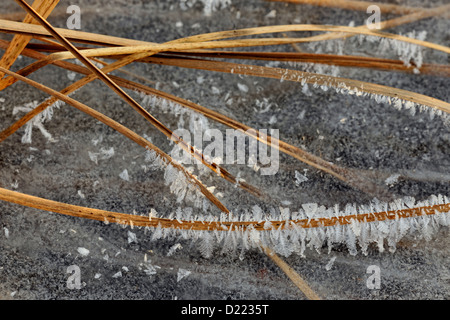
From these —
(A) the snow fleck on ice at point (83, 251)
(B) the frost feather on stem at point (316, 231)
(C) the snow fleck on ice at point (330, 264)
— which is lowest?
(C) the snow fleck on ice at point (330, 264)

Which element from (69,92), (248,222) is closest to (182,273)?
(248,222)

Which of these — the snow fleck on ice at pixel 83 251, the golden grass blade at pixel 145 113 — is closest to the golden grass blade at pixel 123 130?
the golden grass blade at pixel 145 113

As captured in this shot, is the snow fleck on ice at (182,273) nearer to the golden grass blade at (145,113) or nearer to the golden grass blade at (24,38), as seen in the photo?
the golden grass blade at (145,113)

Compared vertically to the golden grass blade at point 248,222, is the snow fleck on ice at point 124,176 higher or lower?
higher

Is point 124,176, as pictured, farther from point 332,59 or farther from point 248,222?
point 332,59

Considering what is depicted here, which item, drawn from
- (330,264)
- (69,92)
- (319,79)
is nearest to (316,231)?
(330,264)

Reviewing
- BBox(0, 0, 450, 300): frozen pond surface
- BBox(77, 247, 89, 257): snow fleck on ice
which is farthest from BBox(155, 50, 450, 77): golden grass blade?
BBox(77, 247, 89, 257): snow fleck on ice

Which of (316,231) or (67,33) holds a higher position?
(67,33)

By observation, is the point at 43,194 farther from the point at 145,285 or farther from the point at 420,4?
the point at 420,4
